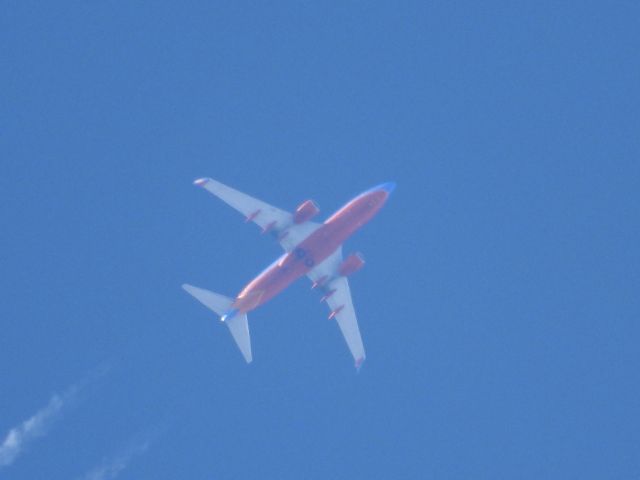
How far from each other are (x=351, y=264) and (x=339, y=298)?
4822mm

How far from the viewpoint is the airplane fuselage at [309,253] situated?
132 m

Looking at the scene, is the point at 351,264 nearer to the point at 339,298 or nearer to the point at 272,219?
the point at 339,298

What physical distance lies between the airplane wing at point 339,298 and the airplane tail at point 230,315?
928 centimetres

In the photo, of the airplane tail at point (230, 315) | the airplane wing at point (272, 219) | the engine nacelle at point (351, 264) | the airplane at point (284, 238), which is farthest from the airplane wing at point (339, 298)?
the airplane tail at point (230, 315)

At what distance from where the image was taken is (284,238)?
439ft

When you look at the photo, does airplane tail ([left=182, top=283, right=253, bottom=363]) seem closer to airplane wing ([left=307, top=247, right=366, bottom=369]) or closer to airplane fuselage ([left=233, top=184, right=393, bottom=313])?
airplane fuselage ([left=233, top=184, right=393, bottom=313])

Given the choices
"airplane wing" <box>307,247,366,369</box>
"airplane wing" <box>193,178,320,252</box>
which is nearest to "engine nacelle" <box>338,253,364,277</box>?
"airplane wing" <box>307,247,366,369</box>

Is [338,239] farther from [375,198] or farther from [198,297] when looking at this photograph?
[198,297]

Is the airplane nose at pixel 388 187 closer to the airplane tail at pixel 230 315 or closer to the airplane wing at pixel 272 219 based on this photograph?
the airplane wing at pixel 272 219

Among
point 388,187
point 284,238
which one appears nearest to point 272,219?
point 284,238

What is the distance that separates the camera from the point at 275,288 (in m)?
133

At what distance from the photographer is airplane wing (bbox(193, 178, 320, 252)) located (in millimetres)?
133875

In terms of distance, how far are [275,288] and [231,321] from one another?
18.4 ft

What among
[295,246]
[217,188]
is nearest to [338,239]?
[295,246]
